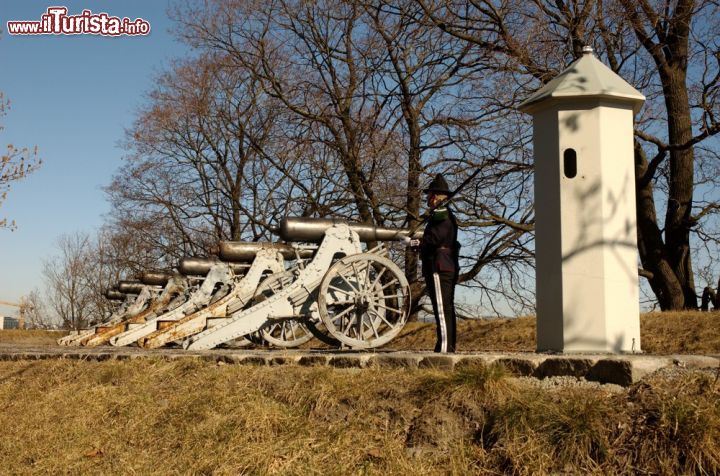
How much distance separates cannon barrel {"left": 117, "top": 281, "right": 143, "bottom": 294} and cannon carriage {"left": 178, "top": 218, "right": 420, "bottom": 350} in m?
16.2

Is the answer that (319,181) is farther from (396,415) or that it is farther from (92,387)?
(396,415)

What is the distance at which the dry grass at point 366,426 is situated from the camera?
4832 millimetres

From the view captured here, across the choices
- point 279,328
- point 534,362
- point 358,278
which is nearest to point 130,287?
point 279,328

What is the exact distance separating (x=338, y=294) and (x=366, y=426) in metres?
4.51

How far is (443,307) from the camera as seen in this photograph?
27.7 ft

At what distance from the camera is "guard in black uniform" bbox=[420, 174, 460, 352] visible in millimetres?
8414

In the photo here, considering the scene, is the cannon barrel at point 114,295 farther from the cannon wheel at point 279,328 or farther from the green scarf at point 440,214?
the green scarf at point 440,214

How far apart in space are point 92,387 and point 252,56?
14.5 meters

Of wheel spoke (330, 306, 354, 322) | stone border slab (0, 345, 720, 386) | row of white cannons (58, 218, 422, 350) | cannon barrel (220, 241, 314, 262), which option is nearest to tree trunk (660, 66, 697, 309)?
row of white cannons (58, 218, 422, 350)

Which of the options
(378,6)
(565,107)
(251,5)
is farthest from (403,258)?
(565,107)

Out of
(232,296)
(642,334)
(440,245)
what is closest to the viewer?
(440,245)

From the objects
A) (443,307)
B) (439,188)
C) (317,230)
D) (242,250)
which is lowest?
(443,307)

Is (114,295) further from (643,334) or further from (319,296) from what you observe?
(643,334)

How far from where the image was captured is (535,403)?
526 cm
